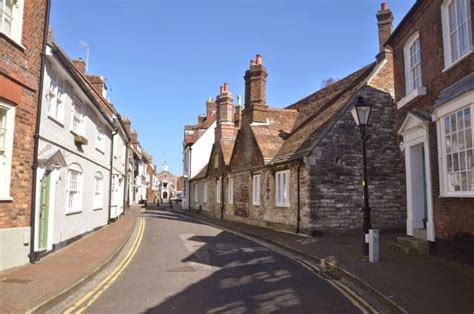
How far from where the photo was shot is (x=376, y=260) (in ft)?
35.7

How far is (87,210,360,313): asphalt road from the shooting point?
701 cm

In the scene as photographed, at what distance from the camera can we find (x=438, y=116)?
433 inches

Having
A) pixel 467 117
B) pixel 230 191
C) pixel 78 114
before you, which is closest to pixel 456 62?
pixel 467 117

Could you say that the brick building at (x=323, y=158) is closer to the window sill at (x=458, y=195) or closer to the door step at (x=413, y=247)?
the door step at (x=413, y=247)

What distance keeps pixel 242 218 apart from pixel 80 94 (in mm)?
13933

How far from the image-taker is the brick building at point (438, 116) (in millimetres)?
9898

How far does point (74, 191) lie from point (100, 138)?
608 cm

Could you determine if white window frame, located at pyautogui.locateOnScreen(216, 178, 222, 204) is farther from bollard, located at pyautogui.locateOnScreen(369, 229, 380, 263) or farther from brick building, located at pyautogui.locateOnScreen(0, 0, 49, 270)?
brick building, located at pyautogui.locateOnScreen(0, 0, 49, 270)

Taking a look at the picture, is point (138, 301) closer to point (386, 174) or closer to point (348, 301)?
point (348, 301)

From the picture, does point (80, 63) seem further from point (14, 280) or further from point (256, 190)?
point (14, 280)

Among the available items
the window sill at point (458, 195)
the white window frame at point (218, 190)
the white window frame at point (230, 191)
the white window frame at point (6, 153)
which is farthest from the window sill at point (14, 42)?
the white window frame at point (218, 190)

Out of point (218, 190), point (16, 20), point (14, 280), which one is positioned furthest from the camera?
point (218, 190)

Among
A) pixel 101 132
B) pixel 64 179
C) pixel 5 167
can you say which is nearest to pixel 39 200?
pixel 5 167

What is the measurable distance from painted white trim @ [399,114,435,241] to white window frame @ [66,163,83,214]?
11.1m
